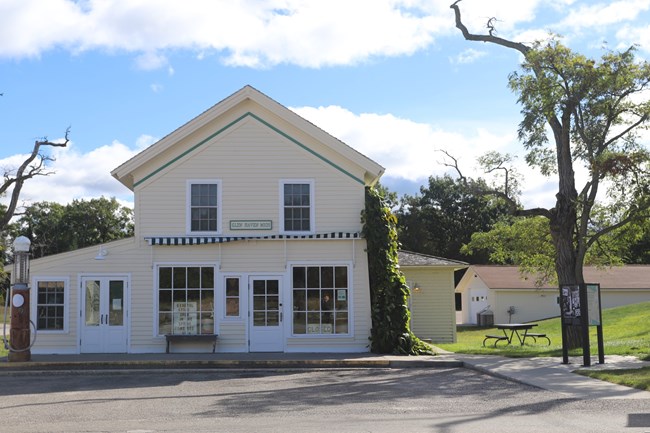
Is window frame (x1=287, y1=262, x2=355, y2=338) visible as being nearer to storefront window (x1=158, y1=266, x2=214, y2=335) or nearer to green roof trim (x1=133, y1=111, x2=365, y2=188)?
storefront window (x1=158, y1=266, x2=214, y2=335)

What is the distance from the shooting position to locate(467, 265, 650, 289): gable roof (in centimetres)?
4684

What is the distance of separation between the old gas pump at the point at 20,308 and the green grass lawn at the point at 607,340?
11.9 metres

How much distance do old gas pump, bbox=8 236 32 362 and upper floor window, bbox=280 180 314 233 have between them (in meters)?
6.83

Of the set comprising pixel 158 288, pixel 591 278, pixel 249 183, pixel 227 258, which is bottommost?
pixel 158 288

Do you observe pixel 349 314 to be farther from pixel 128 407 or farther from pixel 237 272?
pixel 128 407

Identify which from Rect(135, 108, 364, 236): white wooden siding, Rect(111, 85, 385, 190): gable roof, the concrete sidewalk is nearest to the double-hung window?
the concrete sidewalk

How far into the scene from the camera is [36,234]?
72500 mm

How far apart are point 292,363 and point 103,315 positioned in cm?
602

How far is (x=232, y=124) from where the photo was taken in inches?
832

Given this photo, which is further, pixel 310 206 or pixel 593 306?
pixel 310 206

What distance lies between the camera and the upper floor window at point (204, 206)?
20891 millimetres

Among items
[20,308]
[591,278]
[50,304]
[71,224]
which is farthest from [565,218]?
[71,224]

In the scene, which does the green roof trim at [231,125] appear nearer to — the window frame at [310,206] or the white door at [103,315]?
the window frame at [310,206]

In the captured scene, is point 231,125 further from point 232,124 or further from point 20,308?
point 20,308
